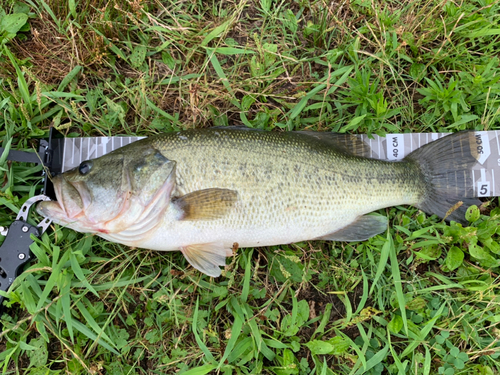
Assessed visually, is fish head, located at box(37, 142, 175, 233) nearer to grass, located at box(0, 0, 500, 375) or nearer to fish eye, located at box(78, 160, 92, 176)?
fish eye, located at box(78, 160, 92, 176)

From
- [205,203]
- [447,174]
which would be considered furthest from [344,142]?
[205,203]

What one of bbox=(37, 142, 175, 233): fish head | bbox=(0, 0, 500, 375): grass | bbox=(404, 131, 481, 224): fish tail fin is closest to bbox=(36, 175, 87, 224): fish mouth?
bbox=(37, 142, 175, 233): fish head

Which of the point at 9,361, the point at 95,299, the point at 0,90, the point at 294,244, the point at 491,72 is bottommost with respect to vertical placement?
the point at 9,361

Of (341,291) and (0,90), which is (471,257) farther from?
(0,90)

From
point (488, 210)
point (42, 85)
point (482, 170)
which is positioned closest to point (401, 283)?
point (488, 210)

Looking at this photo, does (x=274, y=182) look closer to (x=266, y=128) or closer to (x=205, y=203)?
(x=205, y=203)

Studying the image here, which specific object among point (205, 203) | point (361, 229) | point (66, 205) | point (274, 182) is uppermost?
point (274, 182)

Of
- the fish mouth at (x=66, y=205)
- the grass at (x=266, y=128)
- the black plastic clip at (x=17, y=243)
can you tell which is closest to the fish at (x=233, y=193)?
the fish mouth at (x=66, y=205)

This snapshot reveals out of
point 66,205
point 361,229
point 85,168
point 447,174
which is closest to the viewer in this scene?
point 66,205
